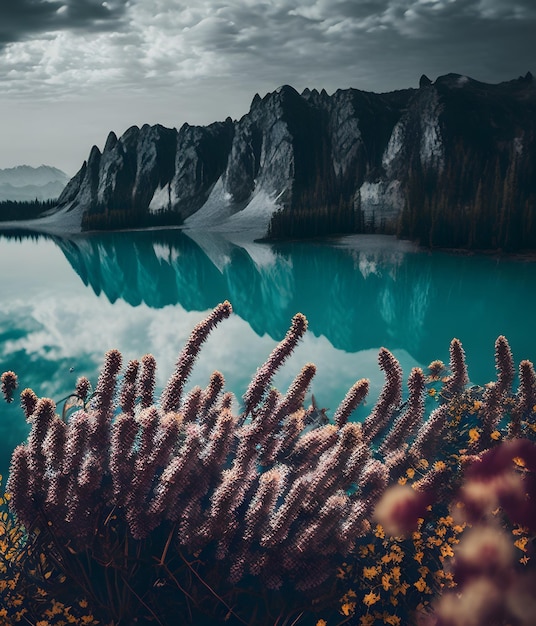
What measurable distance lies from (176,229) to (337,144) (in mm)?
44251

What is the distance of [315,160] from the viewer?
127000 mm

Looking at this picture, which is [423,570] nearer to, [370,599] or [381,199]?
[370,599]

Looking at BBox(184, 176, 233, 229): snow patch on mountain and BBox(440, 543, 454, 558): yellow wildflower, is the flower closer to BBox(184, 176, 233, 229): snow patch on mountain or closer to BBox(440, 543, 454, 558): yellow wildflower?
BBox(440, 543, 454, 558): yellow wildflower

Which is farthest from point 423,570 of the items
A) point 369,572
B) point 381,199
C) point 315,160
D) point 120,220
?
point 315,160

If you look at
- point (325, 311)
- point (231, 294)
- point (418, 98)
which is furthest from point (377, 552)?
point (418, 98)

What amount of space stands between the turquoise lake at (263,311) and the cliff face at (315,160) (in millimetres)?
23293

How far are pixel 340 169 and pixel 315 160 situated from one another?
8.10m

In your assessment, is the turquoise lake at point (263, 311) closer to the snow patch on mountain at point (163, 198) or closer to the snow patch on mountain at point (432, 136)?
the snow patch on mountain at point (432, 136)

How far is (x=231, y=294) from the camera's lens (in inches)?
1576

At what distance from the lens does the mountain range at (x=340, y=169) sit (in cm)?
6806

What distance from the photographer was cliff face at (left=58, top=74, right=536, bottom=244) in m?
92.2

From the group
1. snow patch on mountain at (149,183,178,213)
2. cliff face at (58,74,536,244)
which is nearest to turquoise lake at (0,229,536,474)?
cliff face at (58,74,536,244)

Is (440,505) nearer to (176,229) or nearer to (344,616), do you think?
(344,616)

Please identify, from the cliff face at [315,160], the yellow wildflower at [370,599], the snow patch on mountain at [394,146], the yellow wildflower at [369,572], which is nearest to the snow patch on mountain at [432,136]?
the cliff face at [315,160]
